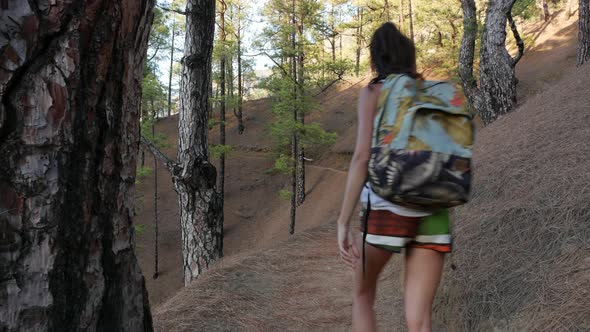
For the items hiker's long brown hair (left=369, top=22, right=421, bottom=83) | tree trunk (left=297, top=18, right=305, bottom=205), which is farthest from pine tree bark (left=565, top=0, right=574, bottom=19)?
hiker's long brown hair (left=369, top=22, right=421, bottom=83)

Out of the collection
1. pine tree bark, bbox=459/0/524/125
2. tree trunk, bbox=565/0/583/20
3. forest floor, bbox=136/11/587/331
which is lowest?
forest floor, bbox=136/11/587/331

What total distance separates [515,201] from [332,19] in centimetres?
2713

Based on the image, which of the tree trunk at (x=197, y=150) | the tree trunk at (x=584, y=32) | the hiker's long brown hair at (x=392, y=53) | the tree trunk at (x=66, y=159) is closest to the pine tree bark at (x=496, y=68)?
the tree trunk at (x=584, y=32)

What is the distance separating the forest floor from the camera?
3.98m

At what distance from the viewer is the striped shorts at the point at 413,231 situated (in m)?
1.96

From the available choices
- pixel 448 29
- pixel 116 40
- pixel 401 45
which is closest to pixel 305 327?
pixel 401 45

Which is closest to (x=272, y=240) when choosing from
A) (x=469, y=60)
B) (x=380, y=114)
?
(x=469, y=60)

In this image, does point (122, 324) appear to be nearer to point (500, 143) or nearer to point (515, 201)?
point (515, 201)

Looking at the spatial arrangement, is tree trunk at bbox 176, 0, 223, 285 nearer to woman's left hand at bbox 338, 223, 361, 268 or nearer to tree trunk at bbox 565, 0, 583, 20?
woman's left hand at bbox 338, 223, 361, 268

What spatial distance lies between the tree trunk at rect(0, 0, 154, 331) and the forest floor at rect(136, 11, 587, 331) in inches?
73.2

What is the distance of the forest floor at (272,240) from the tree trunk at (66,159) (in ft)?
6.10

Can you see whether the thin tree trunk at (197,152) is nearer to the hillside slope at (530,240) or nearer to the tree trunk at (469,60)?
the hillside slope at (530,240)

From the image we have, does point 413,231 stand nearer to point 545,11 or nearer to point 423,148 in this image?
point 423,148

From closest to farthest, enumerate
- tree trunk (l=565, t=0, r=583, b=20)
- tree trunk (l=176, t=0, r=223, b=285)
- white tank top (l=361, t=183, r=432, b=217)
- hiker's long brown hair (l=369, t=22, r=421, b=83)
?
white tank top (l=361, t=183, r=432, b=217)
hiker's long brown hair (l=369, t=22, r=421, b=83)
tree trunk (l=176, t=0, r=223, b=285)
tree trunk (l=565, t=0, r=583, b=20)
